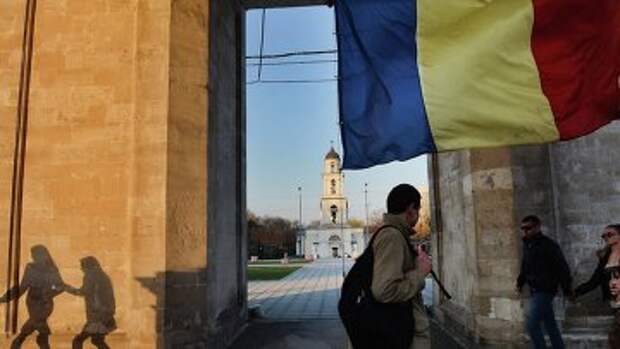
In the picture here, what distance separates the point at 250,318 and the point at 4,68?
648cm

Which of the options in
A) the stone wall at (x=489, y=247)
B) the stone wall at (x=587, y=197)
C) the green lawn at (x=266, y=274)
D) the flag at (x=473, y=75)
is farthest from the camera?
the green lawn at (x=266, y=274)

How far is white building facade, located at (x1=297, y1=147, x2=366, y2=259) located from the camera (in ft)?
339

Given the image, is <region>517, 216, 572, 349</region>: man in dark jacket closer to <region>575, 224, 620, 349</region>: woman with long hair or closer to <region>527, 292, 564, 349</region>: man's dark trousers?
<region>527, 292, 564, 349</region>: man's dark trousers

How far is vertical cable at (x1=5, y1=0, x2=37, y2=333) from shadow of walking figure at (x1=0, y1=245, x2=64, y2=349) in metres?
0.10

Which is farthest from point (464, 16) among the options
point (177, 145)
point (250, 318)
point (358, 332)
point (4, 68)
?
A: point (250, 318)

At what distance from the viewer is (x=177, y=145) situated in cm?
802

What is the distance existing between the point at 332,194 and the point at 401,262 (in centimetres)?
10278

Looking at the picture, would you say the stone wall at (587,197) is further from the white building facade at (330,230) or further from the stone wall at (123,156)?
the white building facade at (330,230)

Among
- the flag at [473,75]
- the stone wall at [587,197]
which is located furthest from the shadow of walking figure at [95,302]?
the stone wall at [587,197]

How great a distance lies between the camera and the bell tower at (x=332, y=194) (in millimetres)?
103062

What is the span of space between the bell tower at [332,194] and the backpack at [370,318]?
3843 inches

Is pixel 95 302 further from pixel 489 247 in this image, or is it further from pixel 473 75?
pixel 473 75

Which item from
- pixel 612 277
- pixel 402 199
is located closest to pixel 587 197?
pixel 612 277

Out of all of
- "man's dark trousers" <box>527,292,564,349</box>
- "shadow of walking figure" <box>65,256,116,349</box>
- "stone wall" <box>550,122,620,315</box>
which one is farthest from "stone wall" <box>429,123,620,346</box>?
"shadow of walking figure" <box>65,256,116,349</box>
